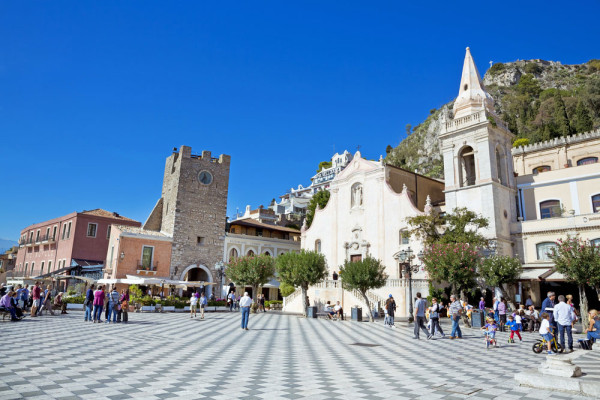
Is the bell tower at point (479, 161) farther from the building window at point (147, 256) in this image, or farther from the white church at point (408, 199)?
the building window at point (147, 256)

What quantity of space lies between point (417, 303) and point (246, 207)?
67.5 meters

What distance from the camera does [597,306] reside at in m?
27.8

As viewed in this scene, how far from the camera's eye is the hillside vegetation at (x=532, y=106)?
61166 millimetres

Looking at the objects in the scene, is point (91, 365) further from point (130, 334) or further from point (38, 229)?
point (38, 229)

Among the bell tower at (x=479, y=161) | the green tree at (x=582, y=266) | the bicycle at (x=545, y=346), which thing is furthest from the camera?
the bell tower at (x=479, y=161)

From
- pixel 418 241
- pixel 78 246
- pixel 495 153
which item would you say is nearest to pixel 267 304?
pixel 418 241

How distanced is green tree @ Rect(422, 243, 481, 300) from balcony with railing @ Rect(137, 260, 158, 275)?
25.1 m

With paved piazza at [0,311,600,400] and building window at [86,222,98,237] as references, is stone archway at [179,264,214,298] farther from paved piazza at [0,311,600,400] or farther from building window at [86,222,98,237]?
paved piazza at [0,311,600,400]

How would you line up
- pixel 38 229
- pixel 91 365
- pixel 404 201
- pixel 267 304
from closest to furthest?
pixel 91 365 → pixel 404 201 → pixel 267 304 → pixel 38 229

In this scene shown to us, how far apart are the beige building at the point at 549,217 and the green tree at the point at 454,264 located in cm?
450

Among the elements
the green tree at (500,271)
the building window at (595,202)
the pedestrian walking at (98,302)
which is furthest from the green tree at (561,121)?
the pedestrian walking at (98,302)

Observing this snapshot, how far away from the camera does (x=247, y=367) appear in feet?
31.4

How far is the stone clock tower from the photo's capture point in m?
41.8

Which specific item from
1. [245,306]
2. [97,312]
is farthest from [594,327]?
[97,312]
